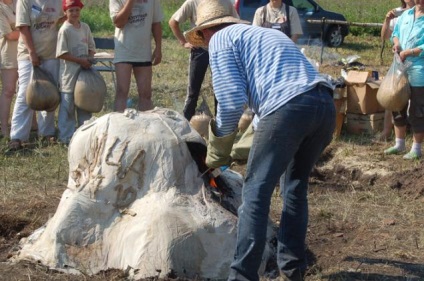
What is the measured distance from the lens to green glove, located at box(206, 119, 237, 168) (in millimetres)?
4676

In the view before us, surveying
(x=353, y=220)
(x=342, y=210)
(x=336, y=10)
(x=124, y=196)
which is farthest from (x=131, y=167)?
(x=336, y=10)

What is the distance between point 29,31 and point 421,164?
14.4 feet

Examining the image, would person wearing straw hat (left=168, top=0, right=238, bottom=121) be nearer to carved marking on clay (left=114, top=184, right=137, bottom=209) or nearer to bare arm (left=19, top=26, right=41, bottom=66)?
bare arm (left=19, top=26, right=41, bottom=66)

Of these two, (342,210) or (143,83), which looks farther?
(143,83)

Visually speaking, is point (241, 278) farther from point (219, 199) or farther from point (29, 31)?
point (29, 31)

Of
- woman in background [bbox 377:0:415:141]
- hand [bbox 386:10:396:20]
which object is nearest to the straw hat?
woman in background [bbox 377:0:415:141]

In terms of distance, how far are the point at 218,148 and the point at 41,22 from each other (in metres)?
5.07

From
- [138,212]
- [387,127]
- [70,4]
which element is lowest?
[387,127]

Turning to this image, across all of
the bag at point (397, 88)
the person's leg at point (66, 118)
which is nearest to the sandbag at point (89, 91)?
the person's leg at point (66, 118)

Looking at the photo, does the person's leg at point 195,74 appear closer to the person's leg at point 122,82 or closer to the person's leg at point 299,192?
the person's leg at point 122,82

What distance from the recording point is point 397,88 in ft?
28.6

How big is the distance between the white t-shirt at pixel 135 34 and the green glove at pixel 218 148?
4270 mm

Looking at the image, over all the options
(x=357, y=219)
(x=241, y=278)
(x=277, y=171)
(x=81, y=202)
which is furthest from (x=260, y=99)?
(x=357, y=219)

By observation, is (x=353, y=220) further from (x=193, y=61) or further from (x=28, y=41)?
(x=28, y=41)
